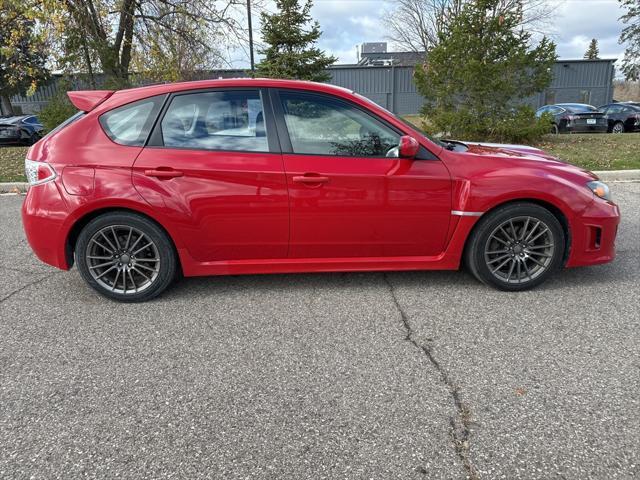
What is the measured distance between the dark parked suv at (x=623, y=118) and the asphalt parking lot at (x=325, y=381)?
61.9ft

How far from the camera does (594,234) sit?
3.81 metres

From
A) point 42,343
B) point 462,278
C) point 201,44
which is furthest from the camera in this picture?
point 201,44

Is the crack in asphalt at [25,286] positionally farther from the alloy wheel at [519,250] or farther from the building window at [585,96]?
the building window at [585,96]

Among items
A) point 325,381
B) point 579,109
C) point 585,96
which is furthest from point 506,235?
point 585,96

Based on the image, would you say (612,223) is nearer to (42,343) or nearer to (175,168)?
(175,168)

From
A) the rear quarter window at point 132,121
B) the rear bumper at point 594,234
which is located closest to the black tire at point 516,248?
the rear bumper at point 594,234

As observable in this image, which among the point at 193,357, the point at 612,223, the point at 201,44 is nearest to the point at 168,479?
the point at 193,357

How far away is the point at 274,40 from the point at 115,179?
1259 centimetres

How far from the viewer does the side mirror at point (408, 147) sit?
3492mm

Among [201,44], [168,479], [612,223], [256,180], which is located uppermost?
[201,44]

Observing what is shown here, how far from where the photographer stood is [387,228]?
3.70 m

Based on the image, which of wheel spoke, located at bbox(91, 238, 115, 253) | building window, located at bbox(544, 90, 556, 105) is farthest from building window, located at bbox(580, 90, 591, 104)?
wheel spoke, located at bbox(91, 238, 115, 253)

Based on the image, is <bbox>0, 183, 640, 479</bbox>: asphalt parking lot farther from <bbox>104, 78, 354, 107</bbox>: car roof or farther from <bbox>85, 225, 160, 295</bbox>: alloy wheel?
<bbox>104, 78, 354, 107</bbox>: car roof

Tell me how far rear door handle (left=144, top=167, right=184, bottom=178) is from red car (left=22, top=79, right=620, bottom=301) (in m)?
0.02
